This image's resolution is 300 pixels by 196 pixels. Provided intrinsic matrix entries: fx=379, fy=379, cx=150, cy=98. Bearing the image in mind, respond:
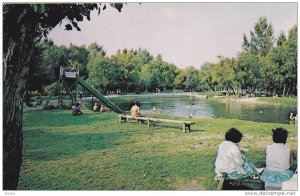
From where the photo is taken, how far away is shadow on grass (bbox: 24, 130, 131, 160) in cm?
457

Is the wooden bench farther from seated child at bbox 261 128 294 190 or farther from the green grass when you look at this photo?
the green grass

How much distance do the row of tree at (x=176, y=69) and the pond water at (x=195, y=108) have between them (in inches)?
7.3

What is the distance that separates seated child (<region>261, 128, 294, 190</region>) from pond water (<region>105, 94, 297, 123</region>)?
2.11 metres

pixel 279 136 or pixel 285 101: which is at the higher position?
pixel 285 101

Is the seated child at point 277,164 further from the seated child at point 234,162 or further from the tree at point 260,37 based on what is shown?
the tree at point 260,37

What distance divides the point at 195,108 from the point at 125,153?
5.71 ft

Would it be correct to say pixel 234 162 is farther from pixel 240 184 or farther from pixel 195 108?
pixel 195 108

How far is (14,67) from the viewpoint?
10.5 ft

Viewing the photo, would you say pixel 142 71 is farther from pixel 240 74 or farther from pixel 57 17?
pixel 57 17

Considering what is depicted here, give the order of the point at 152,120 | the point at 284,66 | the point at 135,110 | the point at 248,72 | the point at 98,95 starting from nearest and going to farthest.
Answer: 1. the point at 284,66
2. the point at 152,120
3. the point at 135,110
4. the point at 248,72
5. the point at 98,95

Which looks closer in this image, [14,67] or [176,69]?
[14,67]

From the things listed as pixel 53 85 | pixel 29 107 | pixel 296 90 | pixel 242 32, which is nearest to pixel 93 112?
pixel 53 85

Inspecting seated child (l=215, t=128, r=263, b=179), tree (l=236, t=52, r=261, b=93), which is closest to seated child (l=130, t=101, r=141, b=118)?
tree (l=236, t=52, r=261, b=93)

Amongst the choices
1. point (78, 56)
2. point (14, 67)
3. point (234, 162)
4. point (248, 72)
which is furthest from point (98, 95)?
point (234, 162)
